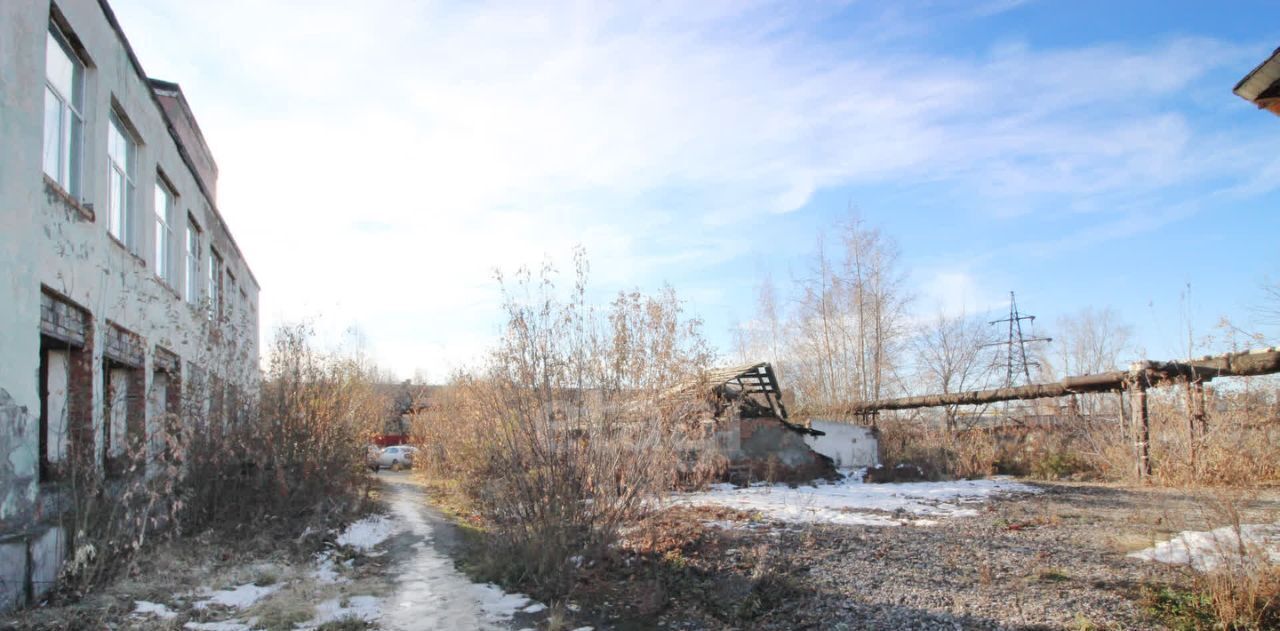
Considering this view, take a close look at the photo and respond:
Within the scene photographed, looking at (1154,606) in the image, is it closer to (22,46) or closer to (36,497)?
(36,497)

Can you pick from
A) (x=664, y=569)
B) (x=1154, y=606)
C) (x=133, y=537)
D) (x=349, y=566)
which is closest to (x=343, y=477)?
(x=349, y=566)

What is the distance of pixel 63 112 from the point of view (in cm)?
773

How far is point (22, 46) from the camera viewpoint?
649 centimetres

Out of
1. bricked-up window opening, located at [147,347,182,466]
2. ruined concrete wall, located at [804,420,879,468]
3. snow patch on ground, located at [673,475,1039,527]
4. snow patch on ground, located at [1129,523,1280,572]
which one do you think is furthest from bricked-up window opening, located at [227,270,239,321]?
snow patch on ground, located at [1129,523,1280,572]

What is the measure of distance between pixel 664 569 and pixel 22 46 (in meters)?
7.28

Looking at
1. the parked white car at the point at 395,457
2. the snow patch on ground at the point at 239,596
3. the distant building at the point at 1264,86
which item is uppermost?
the distant building at the point at 1264,86

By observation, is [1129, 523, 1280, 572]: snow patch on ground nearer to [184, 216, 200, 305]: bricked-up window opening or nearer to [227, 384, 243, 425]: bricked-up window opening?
[227, 384, 243, 425]: bricked-up window opening

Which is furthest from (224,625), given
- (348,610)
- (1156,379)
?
(1156,379)

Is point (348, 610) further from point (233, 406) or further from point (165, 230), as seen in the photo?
point (165, 230)

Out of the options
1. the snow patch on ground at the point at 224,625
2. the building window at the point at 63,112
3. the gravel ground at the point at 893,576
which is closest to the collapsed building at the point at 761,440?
the gravel ground at the point at 893,576

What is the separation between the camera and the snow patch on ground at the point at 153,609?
19.8ft

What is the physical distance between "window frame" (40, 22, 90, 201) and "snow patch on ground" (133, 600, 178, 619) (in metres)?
3.92

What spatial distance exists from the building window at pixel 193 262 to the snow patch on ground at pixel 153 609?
8.44 meters

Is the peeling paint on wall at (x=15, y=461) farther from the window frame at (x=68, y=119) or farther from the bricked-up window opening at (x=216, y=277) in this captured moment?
the bricked-up window opening at (x=216, y=277)
